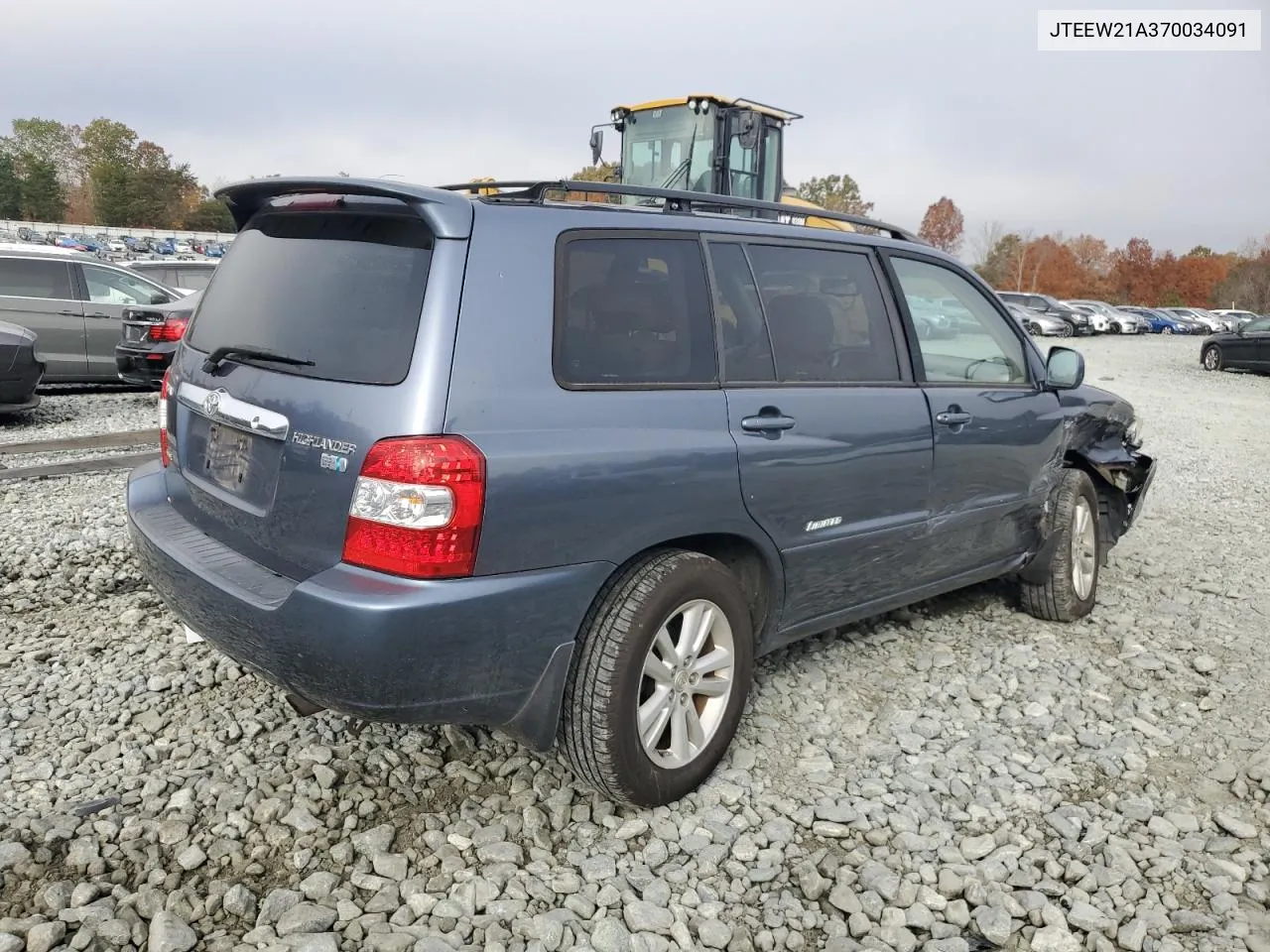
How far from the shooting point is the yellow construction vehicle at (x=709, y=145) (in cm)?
1314

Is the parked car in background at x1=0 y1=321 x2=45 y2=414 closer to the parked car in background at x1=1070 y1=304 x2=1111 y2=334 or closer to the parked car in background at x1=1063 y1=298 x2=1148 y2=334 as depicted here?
the parked car in background at x1=1070 y1=304 x2=1111 y2=334

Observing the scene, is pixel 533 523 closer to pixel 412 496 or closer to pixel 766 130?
pixel 412 496

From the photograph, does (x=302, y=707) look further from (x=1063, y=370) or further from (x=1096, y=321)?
(x=1096, y=321)

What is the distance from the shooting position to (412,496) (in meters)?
2.47

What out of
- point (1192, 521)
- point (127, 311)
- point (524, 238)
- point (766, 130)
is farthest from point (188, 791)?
point (766, 130)

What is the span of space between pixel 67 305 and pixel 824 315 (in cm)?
1058

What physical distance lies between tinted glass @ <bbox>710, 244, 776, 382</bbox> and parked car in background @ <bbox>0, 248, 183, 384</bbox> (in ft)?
33.6

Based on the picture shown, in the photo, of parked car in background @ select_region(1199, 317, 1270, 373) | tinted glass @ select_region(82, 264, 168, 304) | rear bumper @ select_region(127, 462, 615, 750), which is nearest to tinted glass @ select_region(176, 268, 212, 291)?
tinted glass @ select_region(82, 264, 168, 304)

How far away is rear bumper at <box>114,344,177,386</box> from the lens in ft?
34.3

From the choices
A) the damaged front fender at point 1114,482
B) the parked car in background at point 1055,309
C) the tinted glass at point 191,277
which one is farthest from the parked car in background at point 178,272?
the parked car in background at point 1055,309

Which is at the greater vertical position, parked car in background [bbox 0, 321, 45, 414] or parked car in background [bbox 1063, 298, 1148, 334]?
parked car in background [bbox 1063, 298, 1148, 334]

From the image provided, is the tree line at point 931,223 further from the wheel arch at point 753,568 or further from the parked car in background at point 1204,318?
the wheel arch at point 753,568

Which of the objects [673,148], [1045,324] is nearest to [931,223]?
[1045,324]

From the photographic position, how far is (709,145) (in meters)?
13.2
